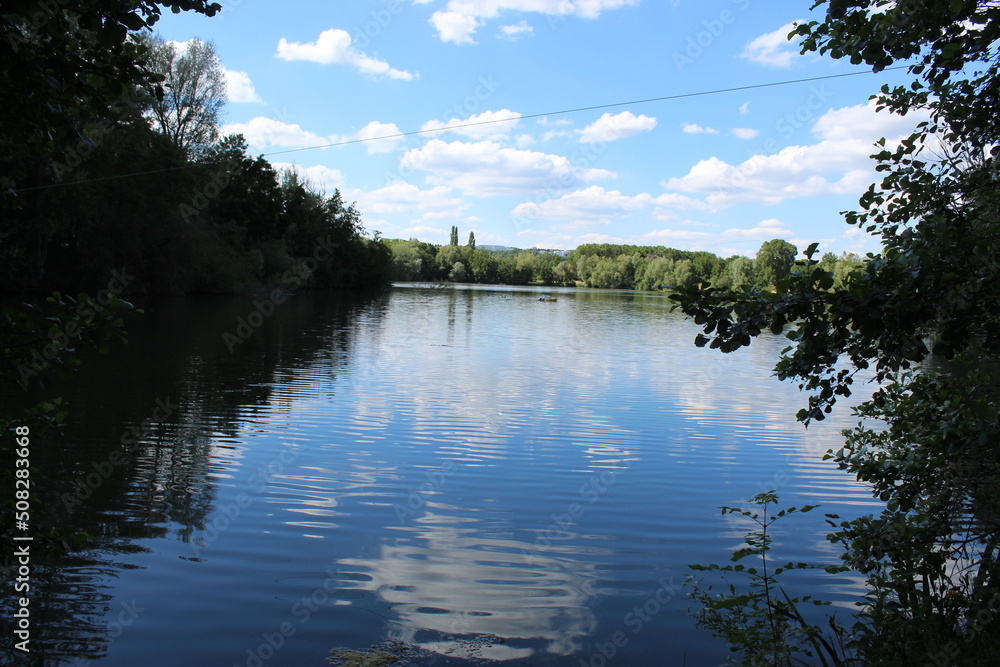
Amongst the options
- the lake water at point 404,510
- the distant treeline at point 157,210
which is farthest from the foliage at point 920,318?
the distant treeline at point 157,210

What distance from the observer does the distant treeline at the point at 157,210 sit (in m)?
33.8

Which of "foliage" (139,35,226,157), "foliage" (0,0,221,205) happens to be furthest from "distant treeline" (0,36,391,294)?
"foliage" (0,0,221,205)

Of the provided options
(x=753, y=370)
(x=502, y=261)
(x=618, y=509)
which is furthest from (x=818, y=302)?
(x=502, y=261)

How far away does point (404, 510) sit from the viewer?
25.0 feet

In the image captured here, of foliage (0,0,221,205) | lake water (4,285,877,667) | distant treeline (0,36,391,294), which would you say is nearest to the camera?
foliage (0,0,221,205)

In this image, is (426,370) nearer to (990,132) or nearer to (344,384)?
(344,384)

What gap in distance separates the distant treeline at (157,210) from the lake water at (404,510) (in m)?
18.6

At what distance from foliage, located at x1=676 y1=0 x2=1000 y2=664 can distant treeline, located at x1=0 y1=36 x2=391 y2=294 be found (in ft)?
88.4

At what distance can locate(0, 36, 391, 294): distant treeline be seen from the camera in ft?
111

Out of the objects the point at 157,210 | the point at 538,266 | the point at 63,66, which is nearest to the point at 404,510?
the point at 63,66

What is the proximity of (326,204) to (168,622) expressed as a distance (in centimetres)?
7867

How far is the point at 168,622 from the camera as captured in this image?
483cm

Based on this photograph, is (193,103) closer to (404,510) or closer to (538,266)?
(404,510)

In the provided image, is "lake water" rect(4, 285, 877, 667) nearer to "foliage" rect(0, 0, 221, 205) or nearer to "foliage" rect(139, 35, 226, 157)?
"foliage" rect(0, 0, 221, 205)
